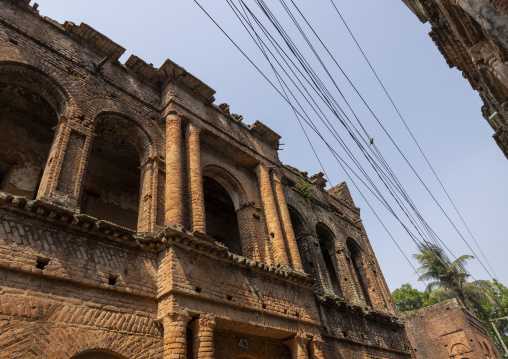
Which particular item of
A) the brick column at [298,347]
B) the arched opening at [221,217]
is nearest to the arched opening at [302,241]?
the arched opening at [221,217]

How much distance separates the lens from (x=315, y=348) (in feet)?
28.3

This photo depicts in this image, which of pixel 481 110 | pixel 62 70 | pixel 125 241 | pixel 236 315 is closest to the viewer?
pixel 125 241

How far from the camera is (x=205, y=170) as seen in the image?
10516 millimetres

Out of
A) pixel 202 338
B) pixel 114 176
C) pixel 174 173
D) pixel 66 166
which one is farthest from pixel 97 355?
A: pixel 114 176

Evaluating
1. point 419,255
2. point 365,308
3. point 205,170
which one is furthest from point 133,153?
point 419,255

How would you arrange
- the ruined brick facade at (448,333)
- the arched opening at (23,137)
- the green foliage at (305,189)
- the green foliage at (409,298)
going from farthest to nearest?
the green foliage at (409,298) → the ruined brick facade at (448,333) → the green foliage at (305,189) → the arched opening at (23,137)

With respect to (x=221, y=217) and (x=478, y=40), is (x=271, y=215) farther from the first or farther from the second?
(x=478, y=40)

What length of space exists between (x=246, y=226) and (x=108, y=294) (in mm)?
4905

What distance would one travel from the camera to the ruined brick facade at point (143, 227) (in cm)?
567

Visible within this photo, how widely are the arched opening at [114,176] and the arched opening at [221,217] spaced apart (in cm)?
264

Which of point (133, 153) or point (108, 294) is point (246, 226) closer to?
point (133, 153)

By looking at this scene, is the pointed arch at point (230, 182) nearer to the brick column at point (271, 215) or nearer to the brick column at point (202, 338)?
the brick column at point (271, 215)

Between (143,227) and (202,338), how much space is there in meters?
2.80

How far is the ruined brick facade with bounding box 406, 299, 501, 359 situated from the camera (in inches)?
832
